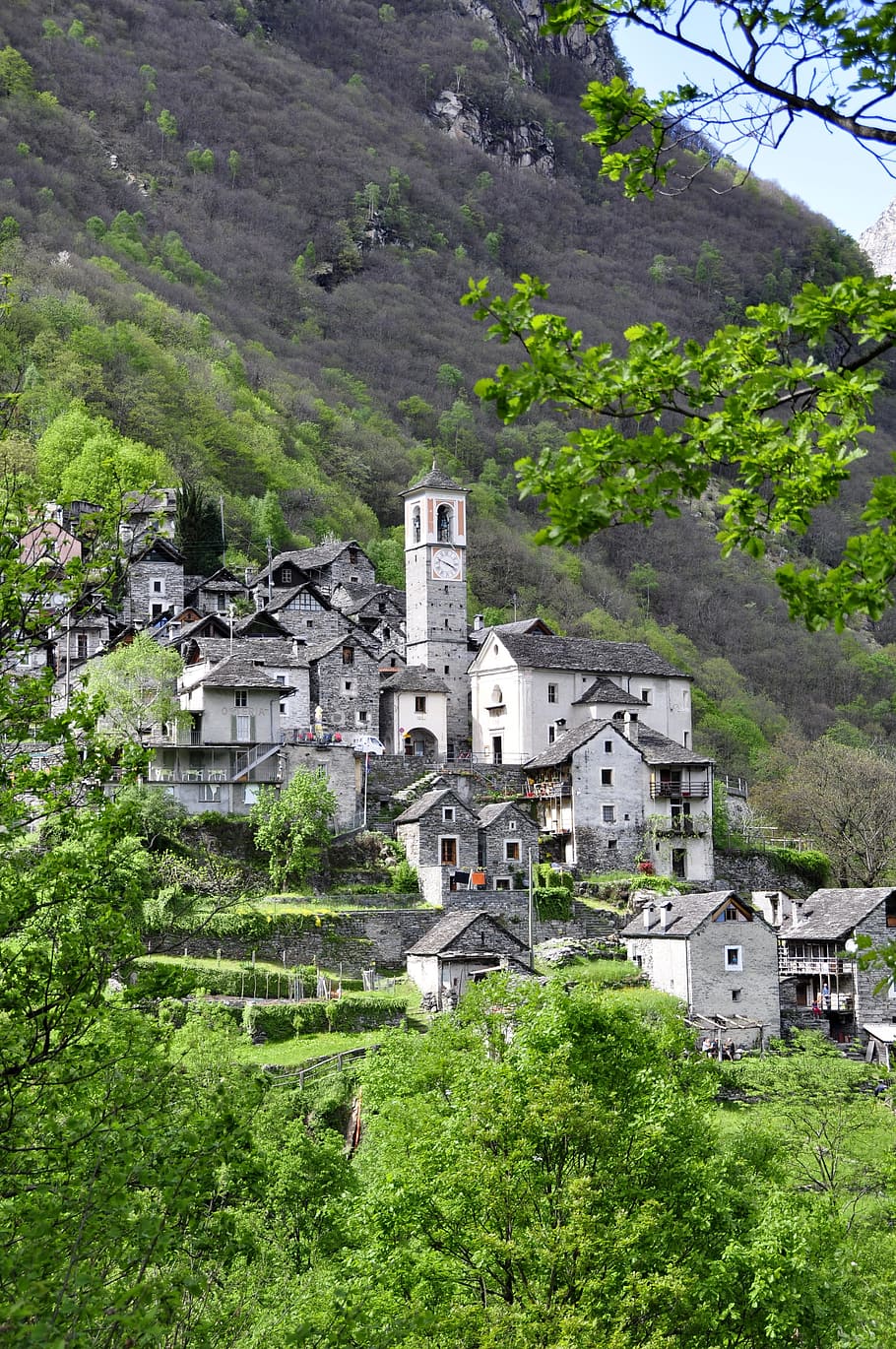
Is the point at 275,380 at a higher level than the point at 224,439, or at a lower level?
higher

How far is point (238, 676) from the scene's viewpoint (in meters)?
60.5

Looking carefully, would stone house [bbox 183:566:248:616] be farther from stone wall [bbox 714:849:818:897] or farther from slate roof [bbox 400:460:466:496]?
stone wall [bbox 714:849:818:897]

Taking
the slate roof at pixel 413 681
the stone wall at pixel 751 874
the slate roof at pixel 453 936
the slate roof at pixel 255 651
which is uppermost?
the slate roof at pixel 255 651

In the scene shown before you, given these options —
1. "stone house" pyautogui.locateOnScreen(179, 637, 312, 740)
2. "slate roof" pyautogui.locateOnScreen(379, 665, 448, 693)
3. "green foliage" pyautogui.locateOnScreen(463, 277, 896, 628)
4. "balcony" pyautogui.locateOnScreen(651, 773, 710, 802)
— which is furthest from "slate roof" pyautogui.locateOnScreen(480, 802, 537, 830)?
"green foliage" pyautogui.locateOnScreen(463, 277, 896, 628)

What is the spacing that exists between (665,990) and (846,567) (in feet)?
153

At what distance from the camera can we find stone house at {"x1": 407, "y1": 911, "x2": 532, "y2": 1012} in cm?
4869

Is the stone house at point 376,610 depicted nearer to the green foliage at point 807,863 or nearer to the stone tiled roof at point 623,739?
the stone tiled roof at point 623,739

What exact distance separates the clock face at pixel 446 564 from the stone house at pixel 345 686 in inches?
399

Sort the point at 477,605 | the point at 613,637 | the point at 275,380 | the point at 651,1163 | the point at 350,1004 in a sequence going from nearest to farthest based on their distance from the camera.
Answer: the point at 651,1163 < the point at 350,1004 < the point at 477,605 < the point at 613,637 < the point at 275,380

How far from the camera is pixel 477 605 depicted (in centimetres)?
12306

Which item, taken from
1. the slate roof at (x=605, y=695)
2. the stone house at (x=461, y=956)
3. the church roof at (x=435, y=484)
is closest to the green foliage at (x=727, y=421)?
the stone house at (x=461, y=956)

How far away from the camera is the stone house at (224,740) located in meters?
56.8

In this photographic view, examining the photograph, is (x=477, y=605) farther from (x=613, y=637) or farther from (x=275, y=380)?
(x=275, y=380)

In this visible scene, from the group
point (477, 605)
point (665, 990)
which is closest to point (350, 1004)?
point (665, 990)
